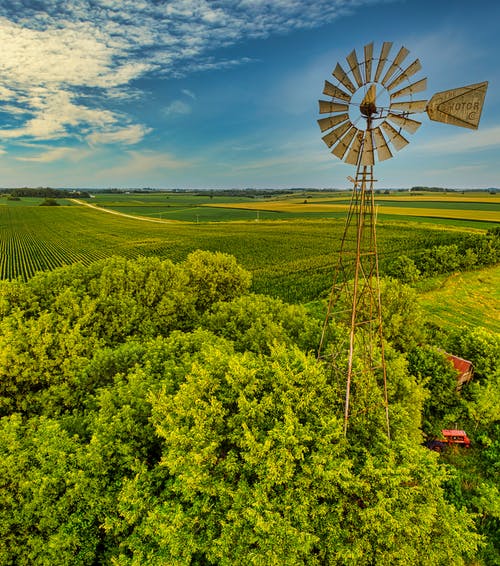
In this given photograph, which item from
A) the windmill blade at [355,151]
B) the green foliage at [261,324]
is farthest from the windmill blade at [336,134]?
the green foliage at [261,324]

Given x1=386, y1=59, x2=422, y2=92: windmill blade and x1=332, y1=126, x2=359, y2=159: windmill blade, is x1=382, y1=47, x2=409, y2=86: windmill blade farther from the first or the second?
x1=332, y1=126, x2=359, y2=159: windmill blade

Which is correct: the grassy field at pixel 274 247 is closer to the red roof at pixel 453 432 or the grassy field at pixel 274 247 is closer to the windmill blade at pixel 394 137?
the red roof at pixel 453 432

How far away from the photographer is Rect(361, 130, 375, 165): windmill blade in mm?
11453

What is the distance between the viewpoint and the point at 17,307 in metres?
20.5

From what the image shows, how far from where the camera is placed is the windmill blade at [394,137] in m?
11.2

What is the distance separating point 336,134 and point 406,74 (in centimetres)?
286

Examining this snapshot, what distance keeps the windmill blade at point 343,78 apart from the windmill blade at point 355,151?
1.56 metres

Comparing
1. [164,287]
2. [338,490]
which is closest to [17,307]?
[164,287]

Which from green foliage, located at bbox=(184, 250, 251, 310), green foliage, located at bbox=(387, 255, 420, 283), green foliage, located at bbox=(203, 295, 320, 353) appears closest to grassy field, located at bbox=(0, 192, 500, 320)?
green foliage, located at bbox=(387, 255, 420, 283)

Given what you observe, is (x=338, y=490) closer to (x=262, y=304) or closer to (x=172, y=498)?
(x=172, y=498)

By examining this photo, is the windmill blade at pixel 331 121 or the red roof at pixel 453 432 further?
the red roof at pixel 453 432

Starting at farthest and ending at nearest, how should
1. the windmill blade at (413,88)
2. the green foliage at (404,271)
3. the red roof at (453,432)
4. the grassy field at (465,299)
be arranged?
the green foliage at (404,271), the grassy field at (465,299), the red roof at (453,432), the windmill blade at (413,88)

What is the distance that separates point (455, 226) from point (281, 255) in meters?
66.4

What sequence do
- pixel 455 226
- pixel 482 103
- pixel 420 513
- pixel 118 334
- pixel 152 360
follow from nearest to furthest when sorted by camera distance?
pixel 482 103 → pixel 420 513 → pixel 152 360 → pixel 118 334 → pixel 455 226
